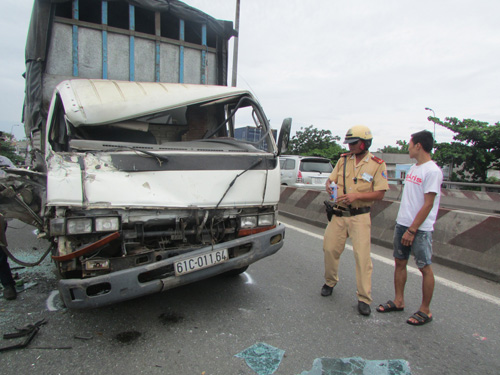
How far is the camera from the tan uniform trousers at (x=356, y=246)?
3199mm

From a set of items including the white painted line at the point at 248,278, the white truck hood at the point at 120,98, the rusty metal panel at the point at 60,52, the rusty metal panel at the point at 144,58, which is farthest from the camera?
the rusty metal panel at the point at 144,58

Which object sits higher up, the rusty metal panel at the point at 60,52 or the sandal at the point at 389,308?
the rusty metal panel at the point at 60,52

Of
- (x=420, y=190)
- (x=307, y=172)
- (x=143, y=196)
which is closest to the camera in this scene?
(x=143, y=196)

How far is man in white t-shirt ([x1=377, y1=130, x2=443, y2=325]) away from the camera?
9.53ft

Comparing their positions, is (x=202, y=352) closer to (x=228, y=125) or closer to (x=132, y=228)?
(x=132, y=228)

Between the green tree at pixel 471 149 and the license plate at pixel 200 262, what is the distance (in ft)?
50.7

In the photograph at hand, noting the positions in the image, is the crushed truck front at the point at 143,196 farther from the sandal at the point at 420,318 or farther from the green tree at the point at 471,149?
the green tree at the point at 471,149

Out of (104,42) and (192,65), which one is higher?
(104,42)

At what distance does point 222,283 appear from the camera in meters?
3.79

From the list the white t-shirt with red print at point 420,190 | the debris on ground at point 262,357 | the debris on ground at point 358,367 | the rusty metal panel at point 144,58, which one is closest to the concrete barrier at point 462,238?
the white t-shirt with red print at point 420,190

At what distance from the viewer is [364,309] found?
10.2ft

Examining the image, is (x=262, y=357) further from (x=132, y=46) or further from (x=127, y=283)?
(x=132, y=46)

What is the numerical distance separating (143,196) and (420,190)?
2382mm

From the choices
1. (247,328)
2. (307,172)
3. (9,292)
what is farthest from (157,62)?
(307,172)
